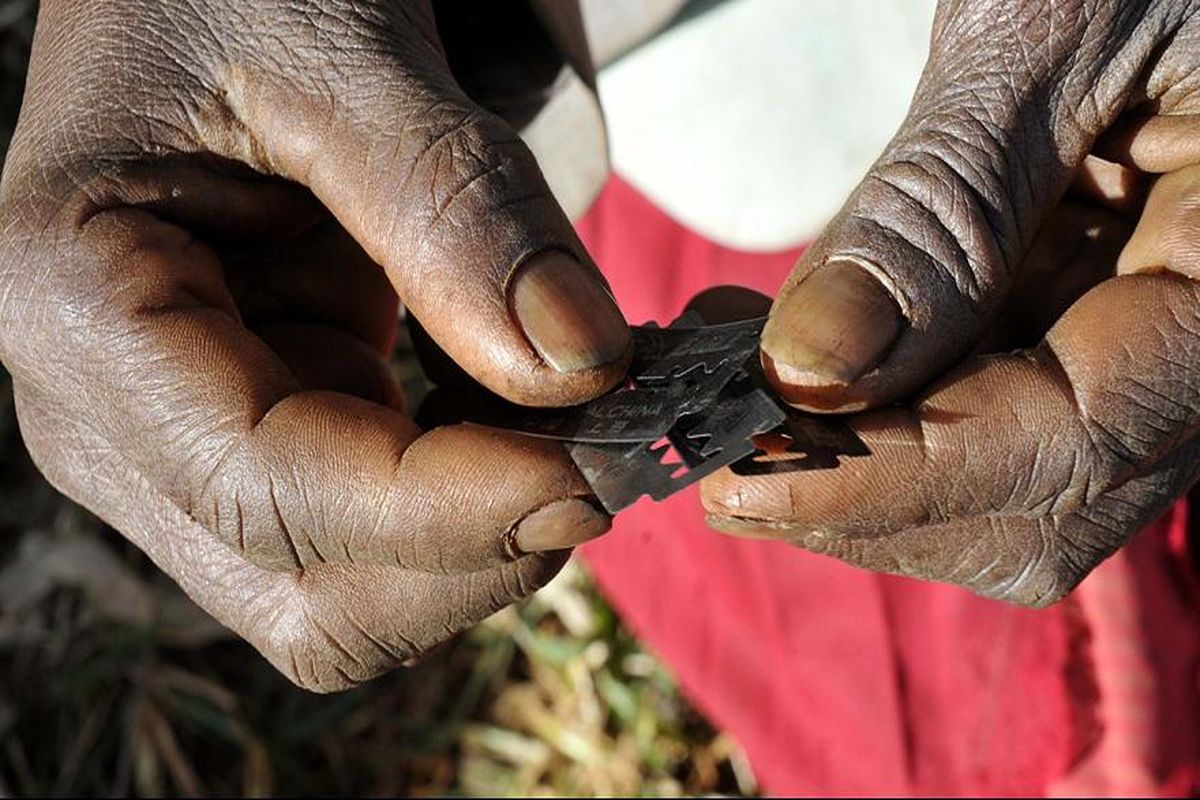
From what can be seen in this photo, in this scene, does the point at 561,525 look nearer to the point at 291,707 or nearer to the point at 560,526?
the point at 560,526

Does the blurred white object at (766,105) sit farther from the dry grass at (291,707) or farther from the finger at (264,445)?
the dry grass at (291,707)

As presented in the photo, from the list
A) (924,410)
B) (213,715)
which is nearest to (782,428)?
(924,410)

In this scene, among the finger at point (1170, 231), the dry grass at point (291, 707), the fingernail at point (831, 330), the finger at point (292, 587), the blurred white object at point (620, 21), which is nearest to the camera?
the fingernail at point (831, 330)

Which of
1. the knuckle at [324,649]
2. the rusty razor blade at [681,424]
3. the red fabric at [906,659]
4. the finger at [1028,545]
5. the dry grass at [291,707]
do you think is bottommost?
the dry grass at [291,707]

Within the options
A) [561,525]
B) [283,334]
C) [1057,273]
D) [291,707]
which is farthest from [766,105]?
[291,707]

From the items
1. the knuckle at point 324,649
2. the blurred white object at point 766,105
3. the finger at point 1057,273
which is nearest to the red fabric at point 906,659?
the blurred white object at point 766,105

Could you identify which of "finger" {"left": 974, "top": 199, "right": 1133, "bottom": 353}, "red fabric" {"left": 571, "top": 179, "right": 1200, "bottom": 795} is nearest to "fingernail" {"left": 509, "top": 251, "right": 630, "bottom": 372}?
"finger" {"left": 974, "top": 199, "right": 1133, "bottom": 353}

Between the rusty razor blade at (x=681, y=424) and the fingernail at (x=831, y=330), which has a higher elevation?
the fingernail at (x=831, y=330)
